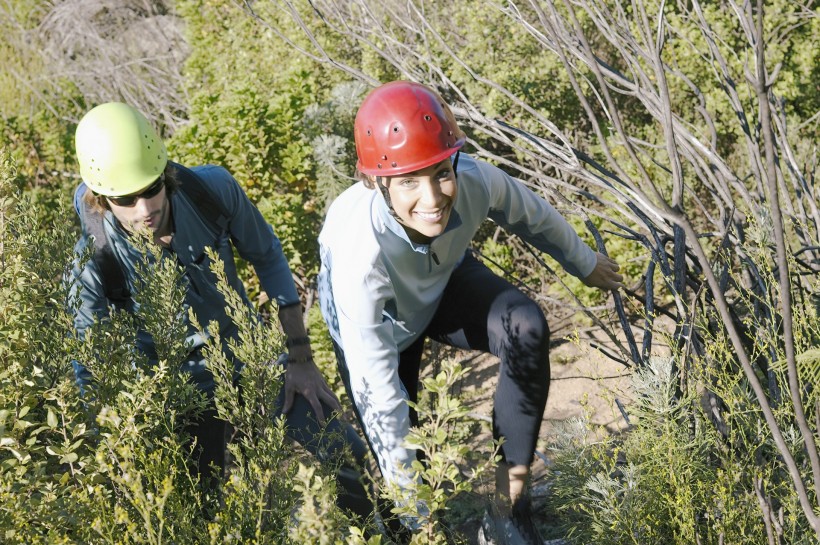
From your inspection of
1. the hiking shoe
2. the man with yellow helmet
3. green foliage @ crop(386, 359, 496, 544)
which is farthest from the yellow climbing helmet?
the hiking shoe

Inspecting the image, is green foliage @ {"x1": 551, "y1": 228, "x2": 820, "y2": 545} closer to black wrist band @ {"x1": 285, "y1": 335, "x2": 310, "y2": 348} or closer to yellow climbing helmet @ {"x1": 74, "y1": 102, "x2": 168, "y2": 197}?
black wrist band @ {"x1": 285, "y1": 335, "x2": 310, "y2": 348}

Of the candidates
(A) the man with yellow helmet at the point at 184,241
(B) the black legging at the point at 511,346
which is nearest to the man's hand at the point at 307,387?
(A) the man with yellow helmet at the point at 184,241

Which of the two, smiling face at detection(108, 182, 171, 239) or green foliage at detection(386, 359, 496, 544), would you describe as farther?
smiling face at detection(108, 182, 171, 239)

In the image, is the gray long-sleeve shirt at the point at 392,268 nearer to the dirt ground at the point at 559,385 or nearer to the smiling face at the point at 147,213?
the smiling face at the point at 147,213

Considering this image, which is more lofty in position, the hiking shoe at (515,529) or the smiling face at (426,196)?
the smiling face at (426,196)

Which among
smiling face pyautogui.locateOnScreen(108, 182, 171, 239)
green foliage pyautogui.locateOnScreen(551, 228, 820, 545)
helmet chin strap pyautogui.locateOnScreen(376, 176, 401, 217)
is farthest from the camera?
smiling face pyautogui.locateOnScreen(108, 182, 171, 239)

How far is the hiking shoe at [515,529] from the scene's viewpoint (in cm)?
264

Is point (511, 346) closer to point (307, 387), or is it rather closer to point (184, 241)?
point (307, 387)

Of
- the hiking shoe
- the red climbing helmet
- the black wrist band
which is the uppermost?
the red climbing helmet

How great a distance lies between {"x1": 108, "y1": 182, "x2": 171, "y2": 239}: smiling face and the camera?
9.07 feet

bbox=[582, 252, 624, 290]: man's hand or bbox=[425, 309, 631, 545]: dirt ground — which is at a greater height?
bbox=[582, 252, 624, 290]: man's hand

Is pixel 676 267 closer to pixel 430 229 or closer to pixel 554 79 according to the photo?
pixel 430 229

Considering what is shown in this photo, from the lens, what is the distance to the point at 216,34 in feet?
31.8

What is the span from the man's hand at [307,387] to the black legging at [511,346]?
10.2 inches
